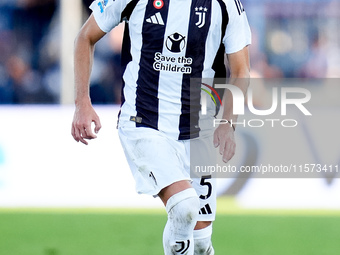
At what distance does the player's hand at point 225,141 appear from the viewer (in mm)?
4809

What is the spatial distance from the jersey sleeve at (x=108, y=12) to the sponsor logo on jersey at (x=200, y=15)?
1.46ft

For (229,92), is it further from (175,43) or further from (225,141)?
(175,43)

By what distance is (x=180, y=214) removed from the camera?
4.32 meters

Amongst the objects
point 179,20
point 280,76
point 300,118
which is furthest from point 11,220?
point 280,76

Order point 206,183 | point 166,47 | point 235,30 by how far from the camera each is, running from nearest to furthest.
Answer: point 166,47
point 235,30
point 206,183

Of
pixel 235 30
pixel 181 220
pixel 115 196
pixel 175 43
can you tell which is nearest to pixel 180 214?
pixel 181 220

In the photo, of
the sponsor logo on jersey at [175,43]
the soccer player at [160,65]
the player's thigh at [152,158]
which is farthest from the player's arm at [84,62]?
the sponsor logo on jersey at [175,43]

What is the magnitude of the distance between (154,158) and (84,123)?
48cm

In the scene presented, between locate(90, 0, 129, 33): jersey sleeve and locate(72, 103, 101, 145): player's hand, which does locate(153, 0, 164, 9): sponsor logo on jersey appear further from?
locate(72, 103, 101, 145): player's hand

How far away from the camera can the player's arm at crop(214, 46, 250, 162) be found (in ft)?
15.8

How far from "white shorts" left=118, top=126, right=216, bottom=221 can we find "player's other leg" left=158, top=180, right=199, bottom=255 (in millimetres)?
59

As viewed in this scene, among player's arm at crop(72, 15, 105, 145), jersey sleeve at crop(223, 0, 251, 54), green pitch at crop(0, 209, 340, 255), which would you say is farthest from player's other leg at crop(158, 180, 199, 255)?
green pitch at crop(0, 209, 340, 255)

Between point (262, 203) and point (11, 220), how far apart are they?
2.74 meters

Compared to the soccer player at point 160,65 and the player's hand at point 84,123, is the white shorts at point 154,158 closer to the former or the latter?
the soccer player at point 160,65
